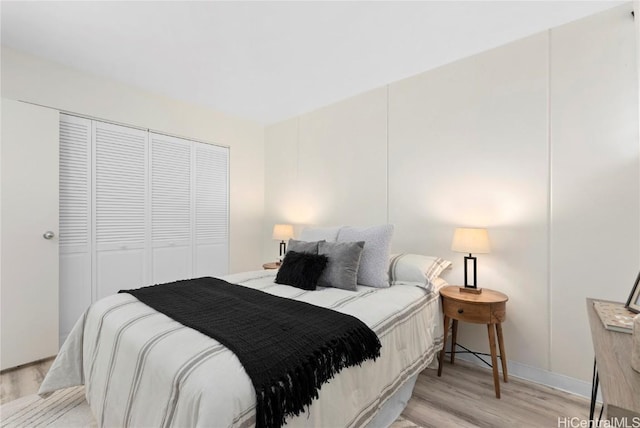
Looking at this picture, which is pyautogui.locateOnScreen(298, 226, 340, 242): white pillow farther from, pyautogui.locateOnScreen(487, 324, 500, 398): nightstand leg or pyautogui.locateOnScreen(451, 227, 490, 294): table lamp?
pyautogui.locateOnScreen(487, 324, 500, 398): nightstand leg

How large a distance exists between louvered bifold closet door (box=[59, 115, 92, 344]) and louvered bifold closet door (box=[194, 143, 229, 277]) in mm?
1110

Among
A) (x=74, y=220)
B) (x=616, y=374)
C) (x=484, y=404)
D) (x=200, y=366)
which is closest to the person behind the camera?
(x=616, y=374)

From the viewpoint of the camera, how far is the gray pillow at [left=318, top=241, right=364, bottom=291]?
7.20ft

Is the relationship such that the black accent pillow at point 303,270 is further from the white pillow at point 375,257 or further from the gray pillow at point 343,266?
the white pillow at point 375,257

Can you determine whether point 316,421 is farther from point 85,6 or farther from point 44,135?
point 44,135

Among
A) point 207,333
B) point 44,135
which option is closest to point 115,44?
point 44,135

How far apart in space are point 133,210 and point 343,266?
8.02ft

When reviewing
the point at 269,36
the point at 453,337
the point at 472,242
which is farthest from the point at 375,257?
the point at 269,36

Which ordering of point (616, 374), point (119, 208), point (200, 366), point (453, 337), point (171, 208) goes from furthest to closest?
point (171, 208) < point (119, 208) < point (453, 337) < point (200, 366) < point (616, 374)

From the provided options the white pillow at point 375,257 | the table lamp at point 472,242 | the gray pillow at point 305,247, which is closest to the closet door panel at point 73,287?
the gray pillow at point 305,247

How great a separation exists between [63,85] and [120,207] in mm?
1212

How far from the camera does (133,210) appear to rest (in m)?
3.15

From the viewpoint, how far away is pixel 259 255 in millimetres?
4367

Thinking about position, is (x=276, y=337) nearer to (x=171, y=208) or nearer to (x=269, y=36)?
(x=269, y=36)
